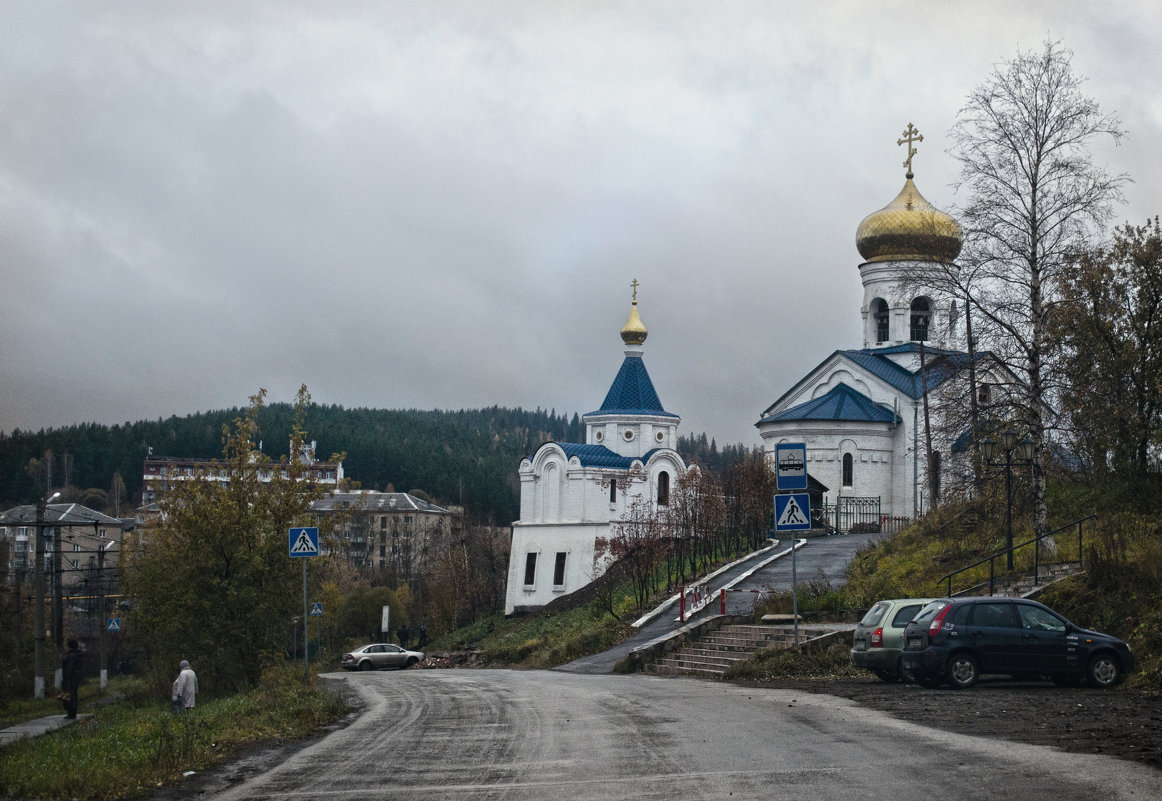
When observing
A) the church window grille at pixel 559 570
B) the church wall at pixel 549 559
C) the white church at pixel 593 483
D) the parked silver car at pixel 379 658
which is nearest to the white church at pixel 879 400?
the white church at pixel 593 483

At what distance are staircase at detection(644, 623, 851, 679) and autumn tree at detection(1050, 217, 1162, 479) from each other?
23.3ft

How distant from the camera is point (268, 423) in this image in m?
153

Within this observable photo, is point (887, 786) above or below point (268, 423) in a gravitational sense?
below

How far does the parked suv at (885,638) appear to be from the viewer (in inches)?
677

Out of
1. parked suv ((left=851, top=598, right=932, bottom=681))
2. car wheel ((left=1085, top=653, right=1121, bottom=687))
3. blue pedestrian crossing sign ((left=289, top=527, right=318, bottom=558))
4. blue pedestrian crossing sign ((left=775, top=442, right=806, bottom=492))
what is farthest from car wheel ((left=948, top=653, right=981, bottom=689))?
blue pedestrian crossing sign ((left=289, top=527, right=318, bottom=558))

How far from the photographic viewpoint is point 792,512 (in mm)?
19297

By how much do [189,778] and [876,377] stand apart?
140 ft

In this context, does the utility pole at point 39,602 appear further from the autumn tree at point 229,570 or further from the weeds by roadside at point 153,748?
the weeds by roadside at point 153,748

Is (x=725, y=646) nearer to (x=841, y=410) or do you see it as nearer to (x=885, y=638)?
(x=885, y=638)

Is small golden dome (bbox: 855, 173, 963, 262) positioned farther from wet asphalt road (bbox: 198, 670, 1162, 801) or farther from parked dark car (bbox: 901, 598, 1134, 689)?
wet asphalt road (bbox: 198, 670, 1162, 801)

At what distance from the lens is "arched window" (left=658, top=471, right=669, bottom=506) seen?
62.0 meters

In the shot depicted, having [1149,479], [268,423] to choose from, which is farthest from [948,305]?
[268,423]

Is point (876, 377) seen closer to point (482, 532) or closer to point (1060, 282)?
point (1060, 282)

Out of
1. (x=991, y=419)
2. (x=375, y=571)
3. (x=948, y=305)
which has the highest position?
(x=948, y=305)
